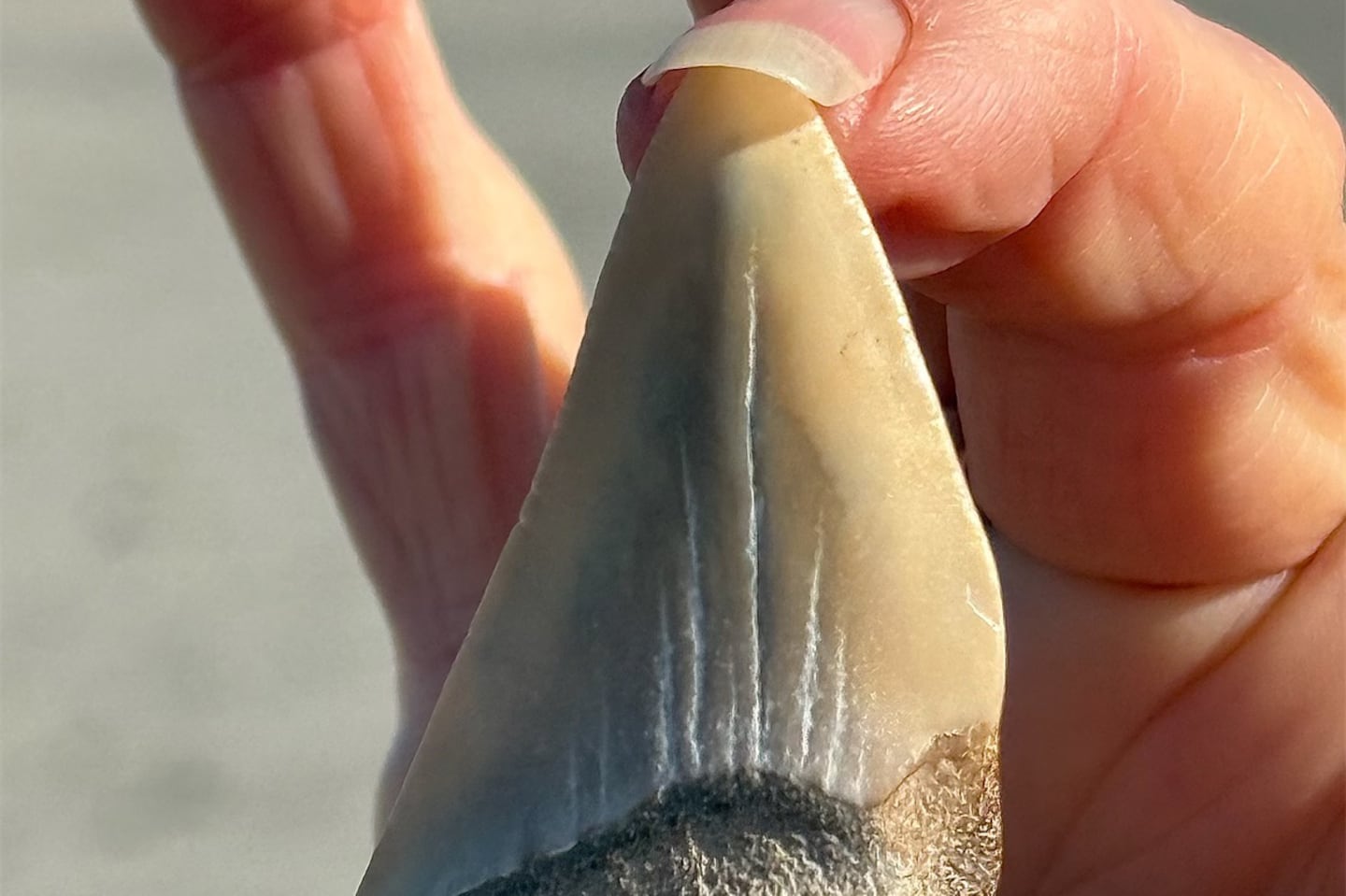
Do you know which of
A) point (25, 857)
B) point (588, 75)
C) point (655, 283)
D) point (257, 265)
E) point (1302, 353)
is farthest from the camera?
point (588, 75)

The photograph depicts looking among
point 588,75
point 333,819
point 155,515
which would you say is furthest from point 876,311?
point 588,75

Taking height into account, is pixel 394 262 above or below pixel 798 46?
below

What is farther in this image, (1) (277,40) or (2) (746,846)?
(1) (277,40)

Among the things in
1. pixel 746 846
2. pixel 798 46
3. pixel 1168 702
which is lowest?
pixel 1168 702

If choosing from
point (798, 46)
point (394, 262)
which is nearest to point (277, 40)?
point (394, 262)

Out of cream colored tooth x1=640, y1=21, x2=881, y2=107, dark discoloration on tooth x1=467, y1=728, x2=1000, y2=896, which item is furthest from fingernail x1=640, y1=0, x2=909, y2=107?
dark discoloration on tooth x1=467, y1=728, x2=1000, y2=896

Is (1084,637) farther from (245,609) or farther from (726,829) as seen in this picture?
(245,609)

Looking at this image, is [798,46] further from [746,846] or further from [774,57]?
[746,846]
